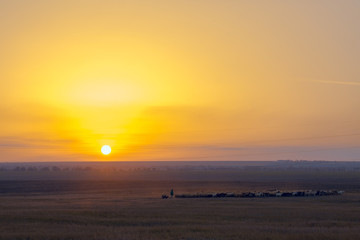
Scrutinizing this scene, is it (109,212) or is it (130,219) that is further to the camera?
(109,212)

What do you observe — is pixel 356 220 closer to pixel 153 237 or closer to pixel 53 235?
pixel 153 237

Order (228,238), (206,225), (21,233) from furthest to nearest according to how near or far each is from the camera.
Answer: (206,225) → (21,233) → (228,238)

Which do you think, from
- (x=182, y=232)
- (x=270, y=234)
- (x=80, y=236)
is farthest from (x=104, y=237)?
(x=270, y=234)

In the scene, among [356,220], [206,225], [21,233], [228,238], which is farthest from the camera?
[356,220]

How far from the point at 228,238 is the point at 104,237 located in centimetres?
621

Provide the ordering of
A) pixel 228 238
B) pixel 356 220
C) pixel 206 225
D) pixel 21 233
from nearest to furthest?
pixel 228 238 → pixel 21 233 → pixel 206 225 → pixel 356 220

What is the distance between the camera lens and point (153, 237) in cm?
2506

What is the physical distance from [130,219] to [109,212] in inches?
174

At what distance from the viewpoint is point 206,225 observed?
2953cm

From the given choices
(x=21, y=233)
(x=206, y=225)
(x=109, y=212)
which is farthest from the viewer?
(x=109, y=212)

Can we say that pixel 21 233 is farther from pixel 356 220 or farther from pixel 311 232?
pixel 356 220

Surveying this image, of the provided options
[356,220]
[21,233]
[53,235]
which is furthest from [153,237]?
[356,220]

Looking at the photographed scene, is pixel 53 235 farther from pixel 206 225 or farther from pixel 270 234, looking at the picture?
pixel 270 234

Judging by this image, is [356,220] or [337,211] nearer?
[356,220]
